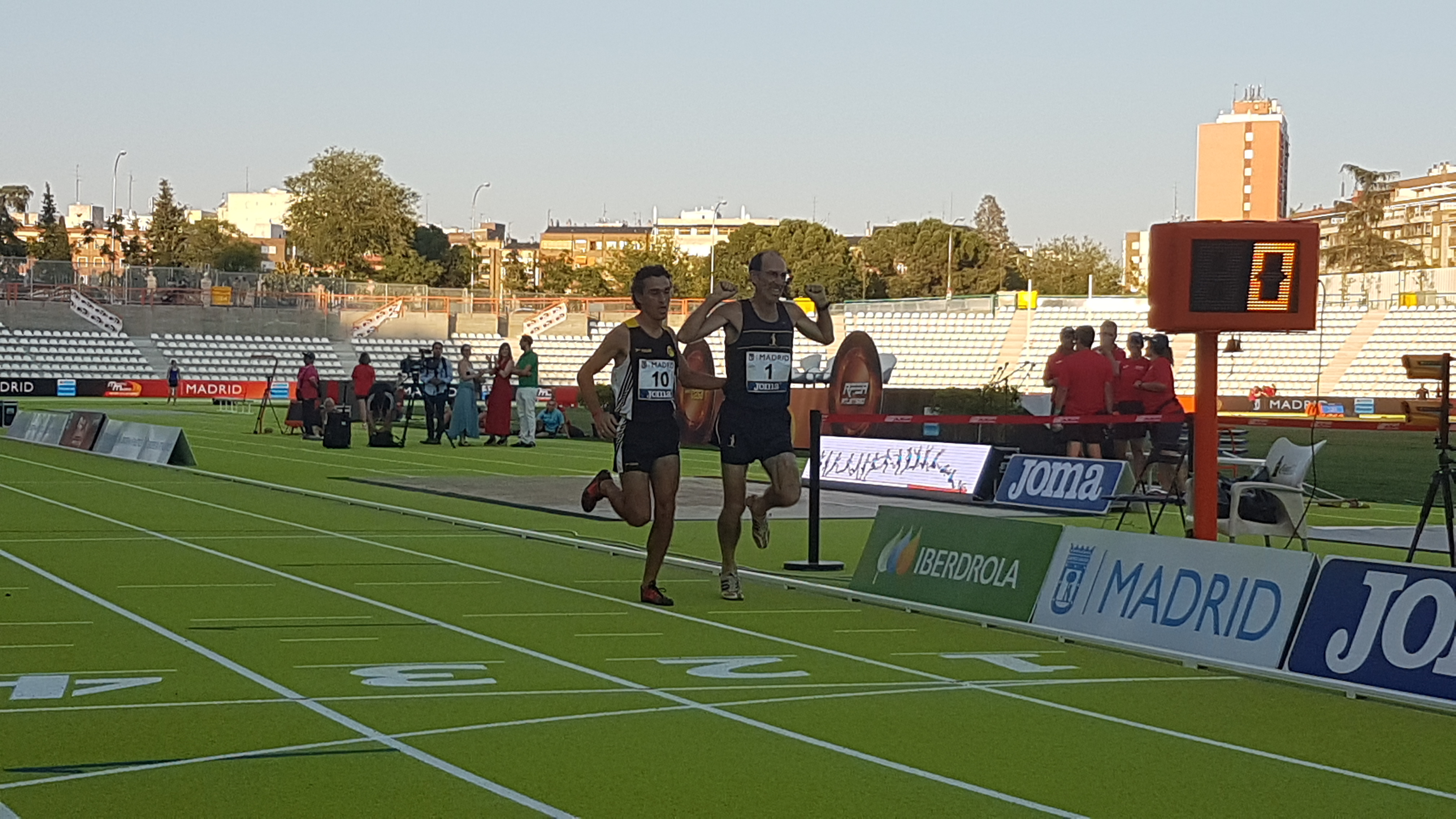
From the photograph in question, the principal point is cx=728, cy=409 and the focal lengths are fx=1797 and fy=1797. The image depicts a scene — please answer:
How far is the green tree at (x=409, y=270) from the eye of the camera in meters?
107

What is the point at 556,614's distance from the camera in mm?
10586

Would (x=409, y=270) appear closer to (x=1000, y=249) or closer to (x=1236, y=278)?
(x=1000, y=249)

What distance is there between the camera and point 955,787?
6289mm

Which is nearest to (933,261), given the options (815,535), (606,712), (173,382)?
(173,382)

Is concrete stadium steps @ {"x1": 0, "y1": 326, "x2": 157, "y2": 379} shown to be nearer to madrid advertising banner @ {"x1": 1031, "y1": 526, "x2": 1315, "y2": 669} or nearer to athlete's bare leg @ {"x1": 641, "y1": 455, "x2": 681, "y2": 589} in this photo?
athlete's bare leg @ {"x1": 641, "y1": 455, "x2": 681, "y2": 589}

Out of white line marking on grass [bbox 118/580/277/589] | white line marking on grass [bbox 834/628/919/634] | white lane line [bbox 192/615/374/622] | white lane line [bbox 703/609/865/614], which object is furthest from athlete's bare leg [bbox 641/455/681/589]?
white line marking on grass [bbox 118/580/277/589]

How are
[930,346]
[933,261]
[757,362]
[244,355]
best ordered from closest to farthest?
[757,362] < [930,346] < [244,355] < [933,261]

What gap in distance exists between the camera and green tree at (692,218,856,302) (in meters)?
125

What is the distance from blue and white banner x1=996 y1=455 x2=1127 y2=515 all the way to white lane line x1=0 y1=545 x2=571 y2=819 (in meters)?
10.8

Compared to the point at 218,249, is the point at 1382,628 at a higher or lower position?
lower

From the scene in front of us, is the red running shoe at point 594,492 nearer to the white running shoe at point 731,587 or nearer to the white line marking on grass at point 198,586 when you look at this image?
the white running shoe at point 731,587

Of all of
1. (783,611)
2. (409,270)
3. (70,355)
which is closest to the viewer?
(783,611)

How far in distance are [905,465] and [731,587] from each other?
33.5 feet

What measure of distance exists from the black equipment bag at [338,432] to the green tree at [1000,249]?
99183 millimetres
